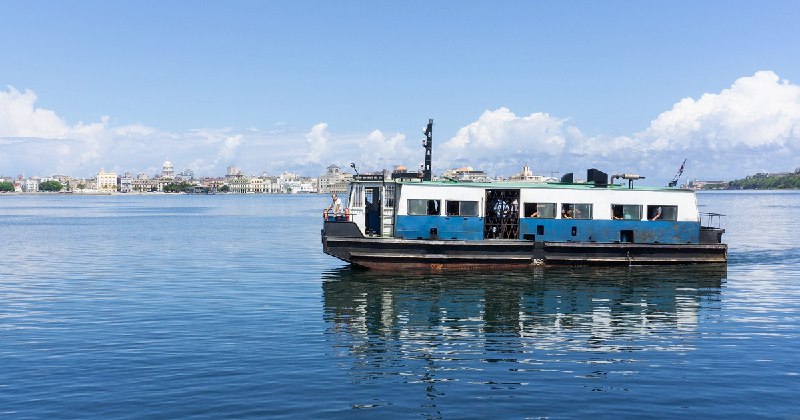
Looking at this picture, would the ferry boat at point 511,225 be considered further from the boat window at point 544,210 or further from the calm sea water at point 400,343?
the calm sea water at point 400,343

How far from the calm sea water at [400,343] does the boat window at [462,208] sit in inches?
125

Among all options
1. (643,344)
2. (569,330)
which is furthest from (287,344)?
(643,344)

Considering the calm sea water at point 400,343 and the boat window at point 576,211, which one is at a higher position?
the boat window at point 576,211

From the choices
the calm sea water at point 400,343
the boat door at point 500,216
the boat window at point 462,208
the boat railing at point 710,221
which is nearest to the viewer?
the calm sea water at point 400,343

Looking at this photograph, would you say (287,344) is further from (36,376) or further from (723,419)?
(723,419)

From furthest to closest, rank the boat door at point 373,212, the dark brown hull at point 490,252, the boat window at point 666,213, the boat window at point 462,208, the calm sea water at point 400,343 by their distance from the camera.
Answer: the boat door at point 373,212, the boat window at point 666,213, the boat window at point 462,208, the dark brown hull at point 490,252, the calm sea water at point 400,343

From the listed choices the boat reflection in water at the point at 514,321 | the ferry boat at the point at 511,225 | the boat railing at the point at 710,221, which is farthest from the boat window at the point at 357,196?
the boat railing at the point at 710,221

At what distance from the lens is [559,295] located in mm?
29453

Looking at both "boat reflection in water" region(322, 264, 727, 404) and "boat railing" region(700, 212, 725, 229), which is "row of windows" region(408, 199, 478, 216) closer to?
"boat reflection in water" region(322, 264, 727, 404)

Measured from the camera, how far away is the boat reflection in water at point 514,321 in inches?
711

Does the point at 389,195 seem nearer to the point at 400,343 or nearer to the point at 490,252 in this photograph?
the point at 490,252

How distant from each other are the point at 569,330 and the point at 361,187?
50.4 ft

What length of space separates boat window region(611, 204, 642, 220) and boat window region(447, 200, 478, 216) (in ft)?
23.8

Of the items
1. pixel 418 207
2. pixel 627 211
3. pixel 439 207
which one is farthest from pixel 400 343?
pixel 627 211
